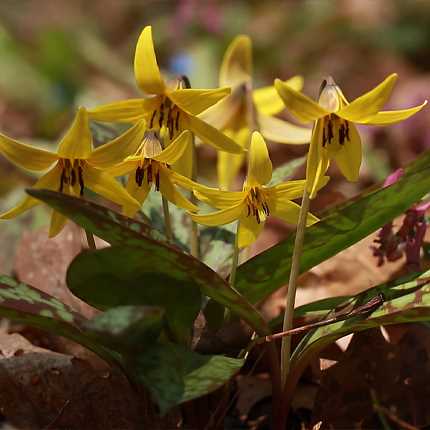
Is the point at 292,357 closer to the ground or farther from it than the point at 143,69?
closer to the ground

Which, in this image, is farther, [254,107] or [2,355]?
[254,107]

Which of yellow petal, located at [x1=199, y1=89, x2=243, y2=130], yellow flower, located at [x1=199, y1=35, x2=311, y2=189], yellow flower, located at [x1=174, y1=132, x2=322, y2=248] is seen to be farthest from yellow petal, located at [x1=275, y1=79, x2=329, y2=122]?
yellow petal, located at [x1=199, y1=89, x2=243, y2=130]

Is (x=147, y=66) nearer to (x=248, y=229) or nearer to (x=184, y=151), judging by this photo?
(x=184, y=151)

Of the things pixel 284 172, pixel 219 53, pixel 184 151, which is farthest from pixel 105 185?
pixel 219 53

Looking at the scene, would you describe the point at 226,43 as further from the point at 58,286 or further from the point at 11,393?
the point at 11,393

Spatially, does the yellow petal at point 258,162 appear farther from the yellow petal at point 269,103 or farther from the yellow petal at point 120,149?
the yellow petal at point 269,103

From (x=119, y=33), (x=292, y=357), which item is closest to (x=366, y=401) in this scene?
(x=292, y=357)

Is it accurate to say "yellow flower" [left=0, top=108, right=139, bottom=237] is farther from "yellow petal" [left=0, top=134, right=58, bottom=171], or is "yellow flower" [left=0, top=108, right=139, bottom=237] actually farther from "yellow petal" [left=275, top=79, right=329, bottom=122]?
"yellow petal" [left=275, top=79, right=329, bottom=122]
